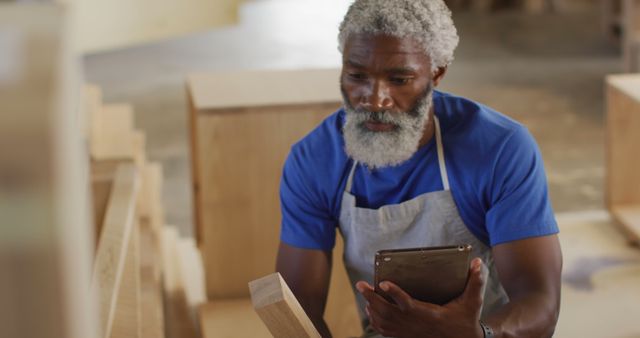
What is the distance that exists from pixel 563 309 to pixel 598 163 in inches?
134

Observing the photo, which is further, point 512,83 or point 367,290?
point 512,83

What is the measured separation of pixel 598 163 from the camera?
643cm

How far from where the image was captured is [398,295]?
202cm

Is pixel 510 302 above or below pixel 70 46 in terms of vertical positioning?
below

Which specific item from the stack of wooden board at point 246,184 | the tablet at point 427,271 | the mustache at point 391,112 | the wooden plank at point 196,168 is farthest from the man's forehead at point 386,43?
the wooden plank at point 196,168

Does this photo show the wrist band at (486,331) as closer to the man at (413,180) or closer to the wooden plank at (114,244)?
the man at (413,180)

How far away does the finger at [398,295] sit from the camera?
2.01 metres

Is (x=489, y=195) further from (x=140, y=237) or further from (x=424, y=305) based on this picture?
(x=140, y=237)

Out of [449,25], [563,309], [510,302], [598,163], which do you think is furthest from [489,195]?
[598,163]

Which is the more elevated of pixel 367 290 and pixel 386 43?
pixel 386 43

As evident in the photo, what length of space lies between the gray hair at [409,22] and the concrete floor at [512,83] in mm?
1130

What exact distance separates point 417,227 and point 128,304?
702 mm

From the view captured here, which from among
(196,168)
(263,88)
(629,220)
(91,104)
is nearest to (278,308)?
(263,88)

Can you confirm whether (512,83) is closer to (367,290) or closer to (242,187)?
(242,187)
